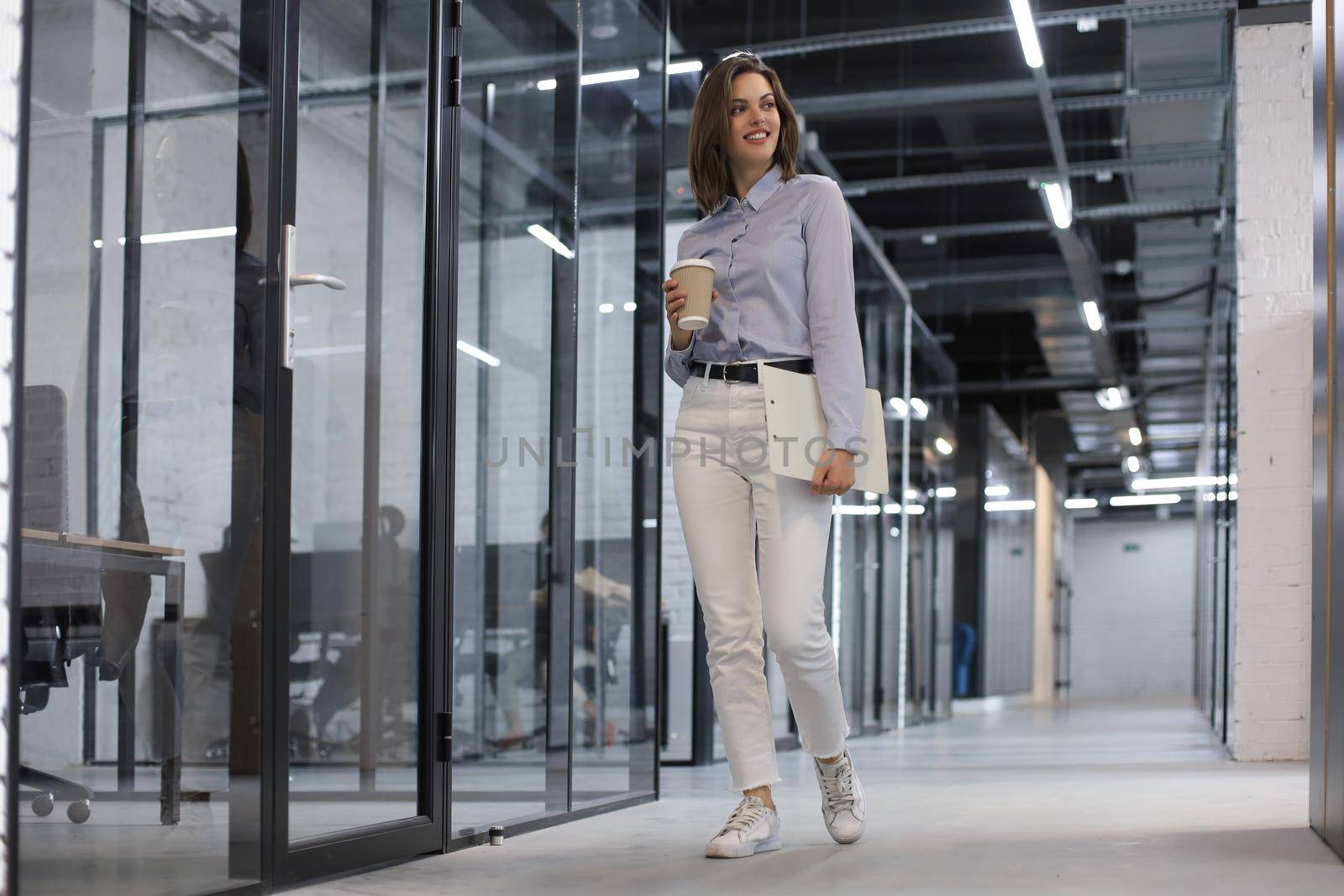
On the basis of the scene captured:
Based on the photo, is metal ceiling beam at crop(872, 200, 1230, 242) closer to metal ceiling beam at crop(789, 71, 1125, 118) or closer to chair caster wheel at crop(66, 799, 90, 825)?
metal ceiling beam at crop(789, 71, 1125, 118)

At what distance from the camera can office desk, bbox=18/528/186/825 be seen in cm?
192

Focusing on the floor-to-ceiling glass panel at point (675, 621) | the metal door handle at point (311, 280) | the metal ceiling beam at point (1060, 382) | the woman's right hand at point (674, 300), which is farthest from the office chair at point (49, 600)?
the metal ceiling beam at point (1060, 382)

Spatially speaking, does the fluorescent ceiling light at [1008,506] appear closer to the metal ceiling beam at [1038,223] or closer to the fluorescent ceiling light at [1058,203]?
the metal ceiling beam at [1038,223]

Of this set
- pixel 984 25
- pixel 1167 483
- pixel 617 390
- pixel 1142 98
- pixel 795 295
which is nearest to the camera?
pixel 795 295

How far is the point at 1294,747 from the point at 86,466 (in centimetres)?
427

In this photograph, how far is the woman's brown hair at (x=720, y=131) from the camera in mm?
2516

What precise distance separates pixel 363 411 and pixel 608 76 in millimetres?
1323

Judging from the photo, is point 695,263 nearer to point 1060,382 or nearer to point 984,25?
point 984,25

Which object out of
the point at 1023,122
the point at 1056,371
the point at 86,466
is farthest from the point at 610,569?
the point at 1056,371

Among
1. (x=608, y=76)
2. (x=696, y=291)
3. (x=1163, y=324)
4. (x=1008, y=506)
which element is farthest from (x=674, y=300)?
(x=1008, y=506)

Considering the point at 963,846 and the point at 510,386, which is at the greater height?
the point at 510,386

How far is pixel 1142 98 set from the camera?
686 centimetres

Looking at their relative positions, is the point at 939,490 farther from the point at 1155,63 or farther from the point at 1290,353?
the point at 1290,353

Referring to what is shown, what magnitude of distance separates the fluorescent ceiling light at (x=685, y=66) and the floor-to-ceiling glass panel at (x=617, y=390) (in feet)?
4.18
